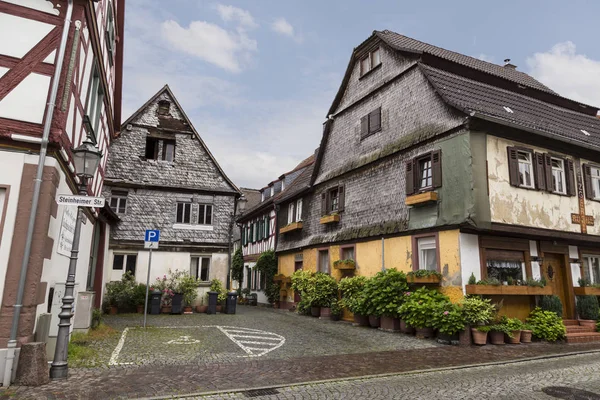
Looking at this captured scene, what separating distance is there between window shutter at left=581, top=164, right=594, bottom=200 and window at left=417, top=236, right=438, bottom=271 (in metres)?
6.07

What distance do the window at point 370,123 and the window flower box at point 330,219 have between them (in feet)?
11.7

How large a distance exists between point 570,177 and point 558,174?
412 millimetres

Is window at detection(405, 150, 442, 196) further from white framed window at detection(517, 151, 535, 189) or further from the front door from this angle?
the front door

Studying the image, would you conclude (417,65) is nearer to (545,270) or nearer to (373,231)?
(373,231)

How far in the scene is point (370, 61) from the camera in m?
18.4

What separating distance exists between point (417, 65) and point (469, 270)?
24.4 feet

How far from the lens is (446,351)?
10195 mm

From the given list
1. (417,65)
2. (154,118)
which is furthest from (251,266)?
(417,65)

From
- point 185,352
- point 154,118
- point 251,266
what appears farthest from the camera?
point 251,266

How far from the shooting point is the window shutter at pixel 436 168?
43.4 ft

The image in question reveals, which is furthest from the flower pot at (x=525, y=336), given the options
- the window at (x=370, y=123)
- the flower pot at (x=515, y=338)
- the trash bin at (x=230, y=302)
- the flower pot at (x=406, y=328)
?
the trash bin at (x=230, y=302)

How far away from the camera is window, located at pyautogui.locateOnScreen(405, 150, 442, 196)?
13.5 m

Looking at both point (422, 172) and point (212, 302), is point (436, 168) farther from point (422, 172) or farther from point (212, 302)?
point (212, 302)

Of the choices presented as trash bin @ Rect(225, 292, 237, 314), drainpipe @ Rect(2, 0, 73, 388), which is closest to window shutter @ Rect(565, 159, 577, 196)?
trash bin @ Rect(225, 292, 237, 314)
